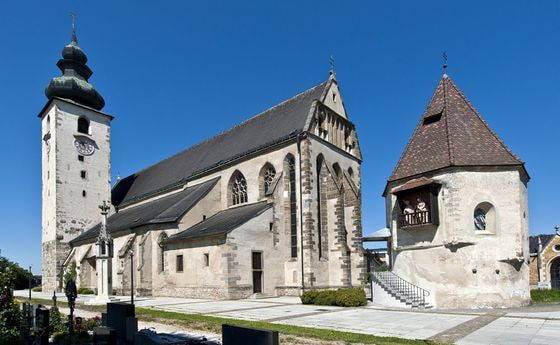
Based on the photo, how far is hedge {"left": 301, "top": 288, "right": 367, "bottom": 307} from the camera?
67.2 ft

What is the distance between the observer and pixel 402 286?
21312 millimetres

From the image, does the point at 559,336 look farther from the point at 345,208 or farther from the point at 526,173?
the point at 345,208

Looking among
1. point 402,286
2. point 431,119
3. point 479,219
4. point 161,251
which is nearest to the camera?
point 479,219

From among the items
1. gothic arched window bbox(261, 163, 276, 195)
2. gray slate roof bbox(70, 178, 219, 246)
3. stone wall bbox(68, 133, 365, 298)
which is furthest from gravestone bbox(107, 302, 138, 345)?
gothic arched window bbox(261, 163, 276, 195)

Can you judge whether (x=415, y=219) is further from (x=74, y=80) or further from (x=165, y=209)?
(x=74, y=80)

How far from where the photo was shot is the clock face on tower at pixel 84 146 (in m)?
44.5

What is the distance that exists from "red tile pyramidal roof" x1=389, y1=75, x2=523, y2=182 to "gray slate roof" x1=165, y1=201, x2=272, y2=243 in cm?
918

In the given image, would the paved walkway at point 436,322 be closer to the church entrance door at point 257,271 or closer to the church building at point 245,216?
the church entrance door at point 257,271

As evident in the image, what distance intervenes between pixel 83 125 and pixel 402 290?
3700cm

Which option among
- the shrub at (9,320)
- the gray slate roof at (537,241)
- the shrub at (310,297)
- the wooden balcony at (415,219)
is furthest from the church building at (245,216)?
the gray slate roof at (537,241)

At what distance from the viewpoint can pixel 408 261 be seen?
21391mm

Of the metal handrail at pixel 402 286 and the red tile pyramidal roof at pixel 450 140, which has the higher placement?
the red tile pyramidal roof at pixel 450 140

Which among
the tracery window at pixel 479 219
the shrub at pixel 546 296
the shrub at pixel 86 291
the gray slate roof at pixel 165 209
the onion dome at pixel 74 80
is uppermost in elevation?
the onion dome at pixel 74 80

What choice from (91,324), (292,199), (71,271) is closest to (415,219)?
(292,199)
